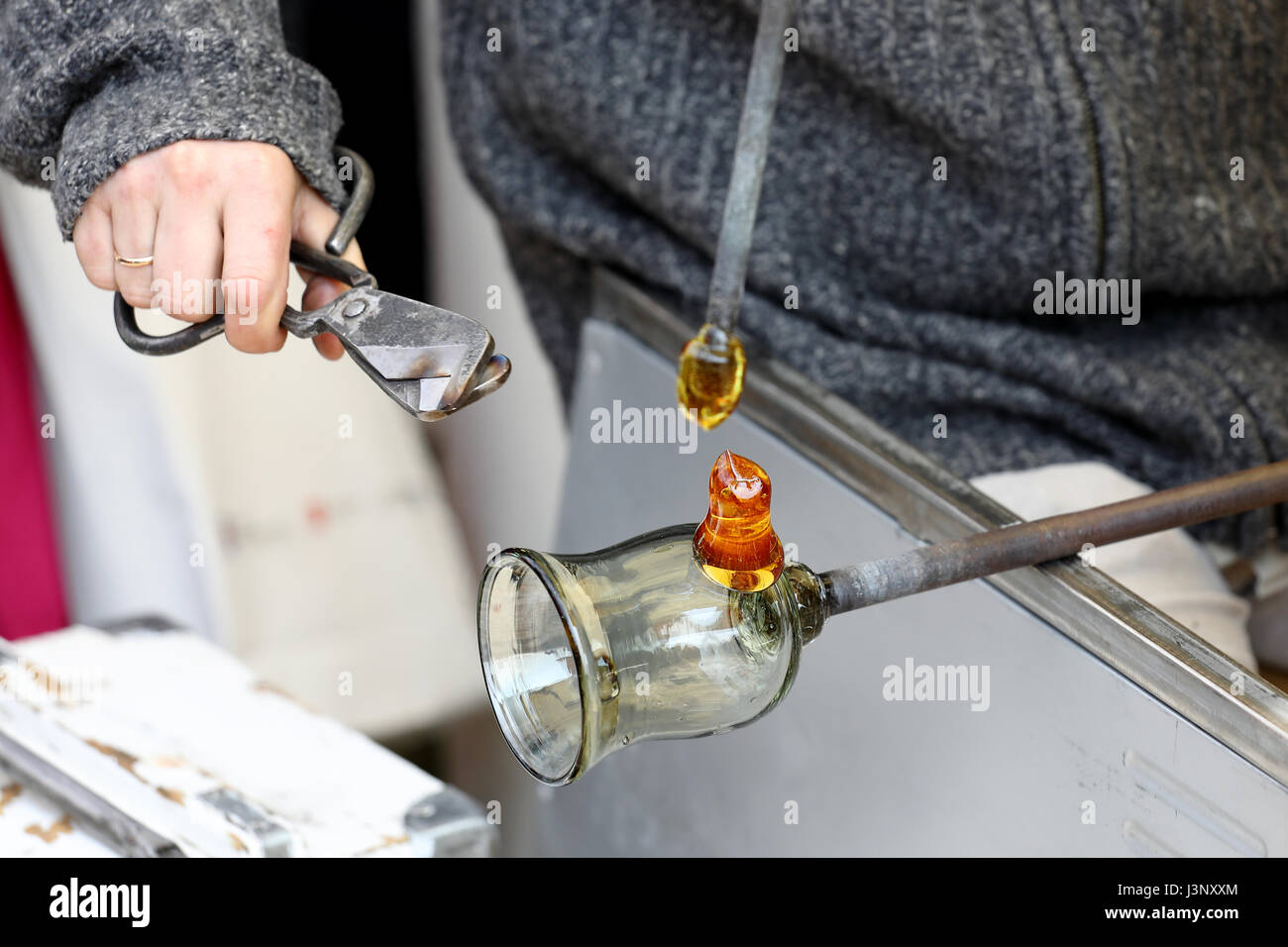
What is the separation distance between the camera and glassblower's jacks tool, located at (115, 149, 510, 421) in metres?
0.45

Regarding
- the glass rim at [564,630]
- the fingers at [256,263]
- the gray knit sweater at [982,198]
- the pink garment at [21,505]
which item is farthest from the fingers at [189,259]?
the pink garment at [21,505]

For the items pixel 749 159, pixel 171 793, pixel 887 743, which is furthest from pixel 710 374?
pixel 171 793

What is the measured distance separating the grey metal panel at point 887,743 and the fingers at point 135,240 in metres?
0.35

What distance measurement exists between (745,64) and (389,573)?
2.29ft

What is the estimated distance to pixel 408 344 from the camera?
46 centimetres

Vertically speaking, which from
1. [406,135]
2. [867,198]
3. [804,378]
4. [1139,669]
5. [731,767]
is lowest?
[731,767]

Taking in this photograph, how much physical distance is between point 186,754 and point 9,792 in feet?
0.25

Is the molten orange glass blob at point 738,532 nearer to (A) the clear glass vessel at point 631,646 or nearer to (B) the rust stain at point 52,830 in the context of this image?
(A) the clear glass vessel at point 631,646

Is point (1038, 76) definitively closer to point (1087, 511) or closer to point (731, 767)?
point (1087, 511)

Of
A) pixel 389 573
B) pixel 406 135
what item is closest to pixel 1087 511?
pixel 389 573

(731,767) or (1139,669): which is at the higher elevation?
(1139,669)

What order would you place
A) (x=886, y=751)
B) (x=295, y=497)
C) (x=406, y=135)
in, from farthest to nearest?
(x=406, y=135)
(x=295, y=497)
(x=886, y=751)

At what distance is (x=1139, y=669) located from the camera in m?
0.52

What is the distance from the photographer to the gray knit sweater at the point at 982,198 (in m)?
0.69
